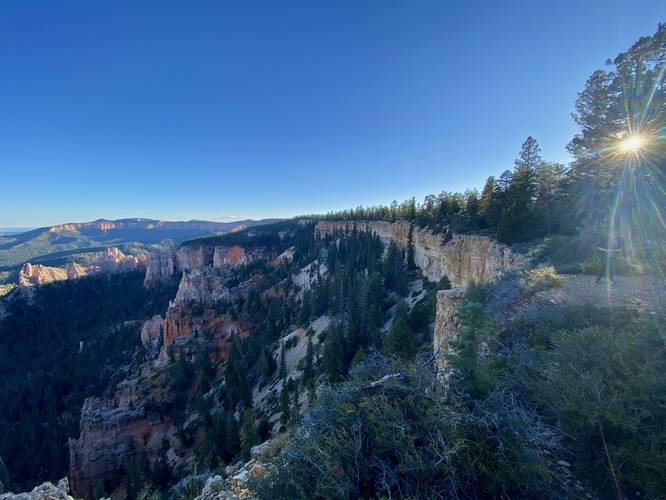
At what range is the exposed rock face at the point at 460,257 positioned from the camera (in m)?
19.5

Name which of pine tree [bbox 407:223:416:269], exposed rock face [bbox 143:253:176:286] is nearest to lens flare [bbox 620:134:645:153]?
pine tree [bbox 407:223:416:269]

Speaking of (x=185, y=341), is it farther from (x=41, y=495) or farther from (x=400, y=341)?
(x=41, y=495)

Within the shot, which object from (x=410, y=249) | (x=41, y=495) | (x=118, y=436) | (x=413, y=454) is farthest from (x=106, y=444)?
(x=410, y=249)

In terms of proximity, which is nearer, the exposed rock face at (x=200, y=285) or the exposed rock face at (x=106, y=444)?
the exposed rock face at (x=106, y=444)

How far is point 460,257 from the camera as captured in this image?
28109 millimetres

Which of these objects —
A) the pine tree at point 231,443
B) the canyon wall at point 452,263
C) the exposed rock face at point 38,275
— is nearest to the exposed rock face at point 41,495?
the canyon wall at point 452,263

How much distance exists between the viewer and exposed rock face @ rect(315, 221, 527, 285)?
19522mm

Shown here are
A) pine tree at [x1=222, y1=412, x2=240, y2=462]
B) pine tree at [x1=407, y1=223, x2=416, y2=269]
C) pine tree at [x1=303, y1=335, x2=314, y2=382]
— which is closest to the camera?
pine tree at [x1=222, y1=412, x2=240, y2=462]

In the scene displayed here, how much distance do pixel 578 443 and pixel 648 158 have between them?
2317 centimetres

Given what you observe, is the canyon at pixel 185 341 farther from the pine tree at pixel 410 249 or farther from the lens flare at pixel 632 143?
the lens flare at pixel 632 143

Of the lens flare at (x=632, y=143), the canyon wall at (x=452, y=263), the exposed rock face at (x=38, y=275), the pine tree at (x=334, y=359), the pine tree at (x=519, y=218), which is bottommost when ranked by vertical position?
the exposed rock face at (x=38, y=275)

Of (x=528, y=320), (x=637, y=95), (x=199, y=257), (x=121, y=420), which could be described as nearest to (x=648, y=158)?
(x=637, y=95)

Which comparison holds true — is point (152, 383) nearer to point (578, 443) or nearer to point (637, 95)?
point (578, 443)

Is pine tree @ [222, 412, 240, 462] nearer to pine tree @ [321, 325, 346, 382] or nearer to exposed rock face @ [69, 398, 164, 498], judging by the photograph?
pine tree @ [321, 325, 346, 382]
